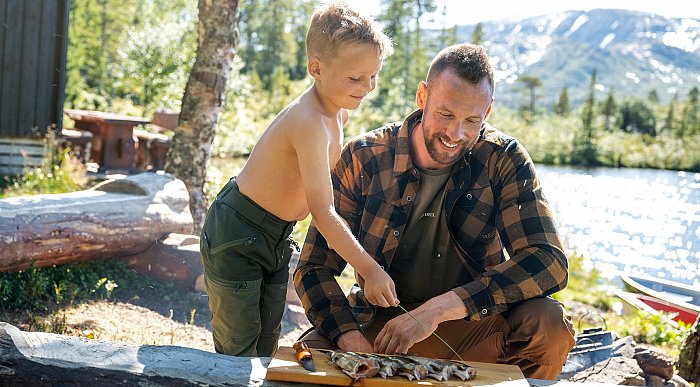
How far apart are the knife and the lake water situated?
11.2 meters

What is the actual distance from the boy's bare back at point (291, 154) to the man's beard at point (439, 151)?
35 cm

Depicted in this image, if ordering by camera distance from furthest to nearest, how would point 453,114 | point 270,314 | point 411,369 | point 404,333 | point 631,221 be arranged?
1. point 631,221
2. point 270,314
3. point 453,114
4. point 404,333
5. point 411,369

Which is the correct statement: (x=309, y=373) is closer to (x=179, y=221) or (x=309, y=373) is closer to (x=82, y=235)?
(x=82, y=235)

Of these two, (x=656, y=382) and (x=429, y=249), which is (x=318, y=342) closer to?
(x=429, y=249)

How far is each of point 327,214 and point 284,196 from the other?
47 centimetres

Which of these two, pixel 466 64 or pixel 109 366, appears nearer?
pixel 109 366

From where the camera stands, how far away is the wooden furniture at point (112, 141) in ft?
41.7

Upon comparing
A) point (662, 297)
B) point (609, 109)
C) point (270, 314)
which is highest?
point (270, 314)

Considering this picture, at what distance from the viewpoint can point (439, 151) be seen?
3.23 meters

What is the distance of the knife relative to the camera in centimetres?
236

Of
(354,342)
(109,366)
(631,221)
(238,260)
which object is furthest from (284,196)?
(631,221)

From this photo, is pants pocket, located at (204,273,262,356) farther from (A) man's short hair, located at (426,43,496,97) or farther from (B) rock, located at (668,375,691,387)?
(B) rock, located at (668,375,691,387)

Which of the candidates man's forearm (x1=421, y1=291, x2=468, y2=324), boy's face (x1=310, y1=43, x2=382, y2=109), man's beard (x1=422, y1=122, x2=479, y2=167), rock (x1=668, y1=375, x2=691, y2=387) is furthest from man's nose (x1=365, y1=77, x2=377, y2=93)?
rock (x1=668, y1=375, x2=691, y2=387)

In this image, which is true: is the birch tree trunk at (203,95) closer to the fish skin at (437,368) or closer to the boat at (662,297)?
the boat at (662,297)
